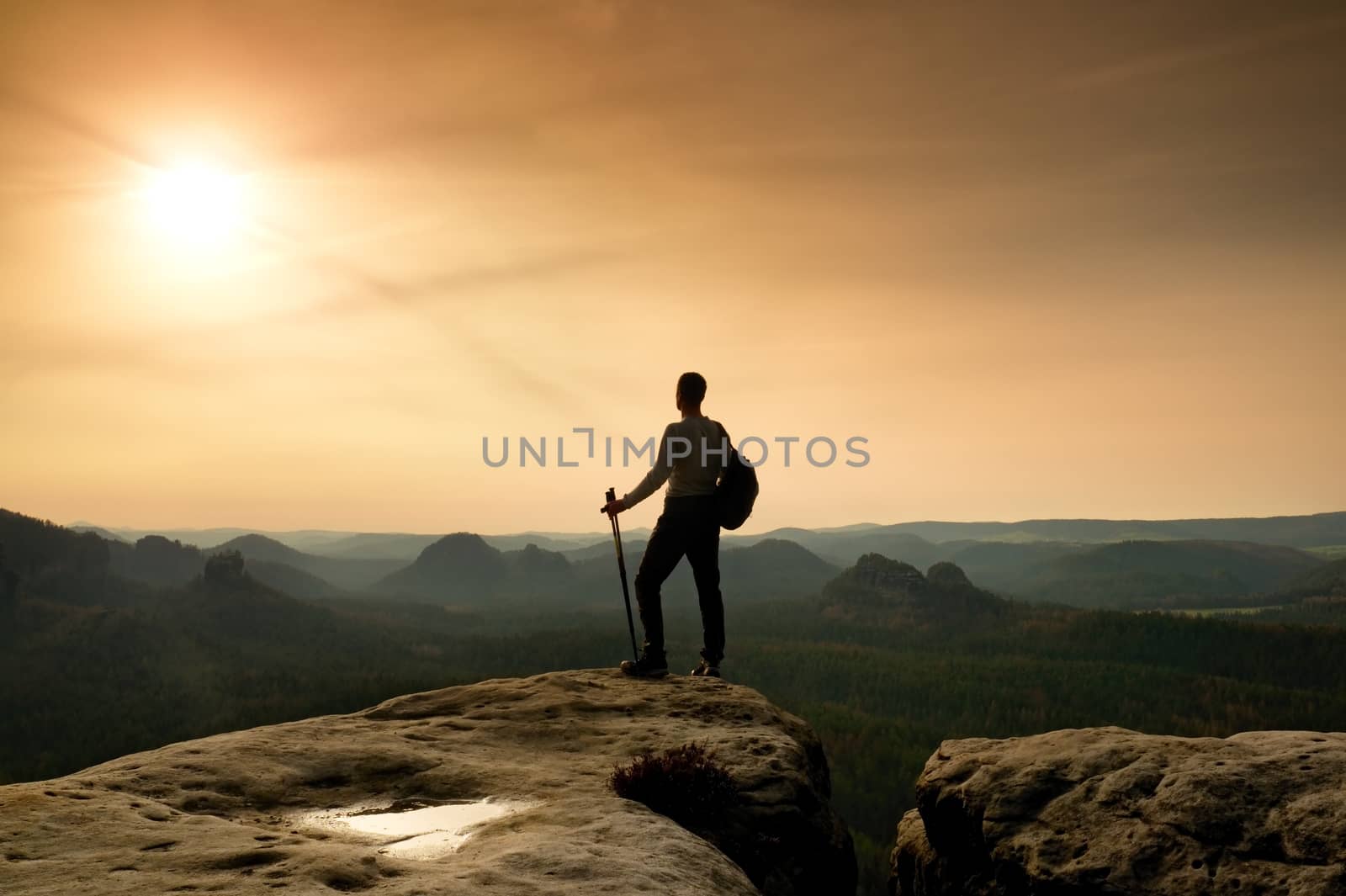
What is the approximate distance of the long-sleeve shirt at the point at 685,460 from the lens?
13.8 meters

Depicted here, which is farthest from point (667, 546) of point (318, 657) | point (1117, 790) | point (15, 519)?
point (15, 519)

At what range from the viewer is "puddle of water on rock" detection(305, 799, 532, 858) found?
7438 mm

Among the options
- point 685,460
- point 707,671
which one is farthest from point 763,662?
point 685,460

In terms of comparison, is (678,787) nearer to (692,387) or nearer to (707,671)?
(707,671)

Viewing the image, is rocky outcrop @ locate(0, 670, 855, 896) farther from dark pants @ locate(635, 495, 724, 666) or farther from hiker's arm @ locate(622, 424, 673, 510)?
hiker's arm @ locate(622, 424, 673, 510)

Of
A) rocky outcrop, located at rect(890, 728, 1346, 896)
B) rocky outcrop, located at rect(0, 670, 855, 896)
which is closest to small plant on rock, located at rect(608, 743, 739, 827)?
rocky outcrop, located at rect(0, 670, 855, 896)

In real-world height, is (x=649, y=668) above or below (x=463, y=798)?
above

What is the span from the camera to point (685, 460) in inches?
546

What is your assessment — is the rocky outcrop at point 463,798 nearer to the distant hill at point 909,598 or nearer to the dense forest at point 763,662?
the dense forest at point 763,662

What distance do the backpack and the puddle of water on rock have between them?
263 inches

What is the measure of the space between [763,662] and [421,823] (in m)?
118

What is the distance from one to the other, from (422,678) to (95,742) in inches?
1350

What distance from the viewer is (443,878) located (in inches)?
238

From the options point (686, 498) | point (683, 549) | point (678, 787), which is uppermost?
point (686, 498)
